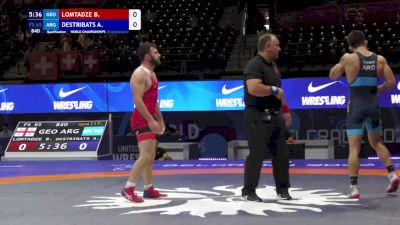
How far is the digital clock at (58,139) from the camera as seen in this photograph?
1083cm

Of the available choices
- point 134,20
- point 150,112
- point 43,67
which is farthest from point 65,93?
point 150,112

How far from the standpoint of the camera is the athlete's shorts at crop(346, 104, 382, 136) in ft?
16.9

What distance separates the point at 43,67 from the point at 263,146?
1105 cm

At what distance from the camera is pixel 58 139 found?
36.7 feet

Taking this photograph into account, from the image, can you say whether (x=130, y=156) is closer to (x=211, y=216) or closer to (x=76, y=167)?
(x=76, y=167)

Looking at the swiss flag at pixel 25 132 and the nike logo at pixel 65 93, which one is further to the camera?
the nike logo at pixel 65 93

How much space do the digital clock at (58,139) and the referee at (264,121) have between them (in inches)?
247

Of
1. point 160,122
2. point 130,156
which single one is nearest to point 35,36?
point 130,156

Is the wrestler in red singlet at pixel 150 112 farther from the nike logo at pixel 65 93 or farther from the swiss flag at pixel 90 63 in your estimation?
the swiss flag at pixel 90 63

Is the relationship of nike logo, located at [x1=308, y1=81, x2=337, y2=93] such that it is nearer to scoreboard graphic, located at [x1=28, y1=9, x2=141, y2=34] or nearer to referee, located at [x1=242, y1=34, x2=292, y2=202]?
scoreboard graphic, located at [x1=28, y1=9, x2=141, y2=34]

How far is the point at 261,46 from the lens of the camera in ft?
16.2

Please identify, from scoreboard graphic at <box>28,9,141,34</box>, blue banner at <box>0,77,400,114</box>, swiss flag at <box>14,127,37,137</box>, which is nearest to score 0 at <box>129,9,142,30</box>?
scoreboard graphic at <box>28,9,141,34</box>

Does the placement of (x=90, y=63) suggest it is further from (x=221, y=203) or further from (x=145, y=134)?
(x=221, y=203)

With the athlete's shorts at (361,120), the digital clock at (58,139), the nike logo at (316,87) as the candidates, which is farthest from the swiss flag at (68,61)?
the athlete's shorts at (361,120)
